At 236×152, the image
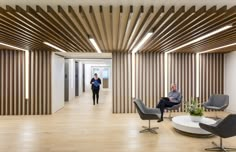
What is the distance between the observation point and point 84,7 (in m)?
3.19

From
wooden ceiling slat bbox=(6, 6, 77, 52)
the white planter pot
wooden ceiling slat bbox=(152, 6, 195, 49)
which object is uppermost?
wooden ceiling slat bbox=(152, 6, 195, 49)

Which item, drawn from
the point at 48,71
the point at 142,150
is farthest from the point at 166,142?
the point at 48,71

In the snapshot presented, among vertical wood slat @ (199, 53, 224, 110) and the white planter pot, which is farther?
vertical wood slat @ (199, 53, 224, 110)

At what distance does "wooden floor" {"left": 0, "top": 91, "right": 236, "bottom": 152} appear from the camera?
441 cm

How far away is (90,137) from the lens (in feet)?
16.9

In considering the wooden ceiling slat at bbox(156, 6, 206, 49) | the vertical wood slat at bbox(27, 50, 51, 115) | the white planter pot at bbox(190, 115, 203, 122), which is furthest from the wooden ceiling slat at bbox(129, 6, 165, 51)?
the vertical wood slat at bbox(27, 50, 51, 115)

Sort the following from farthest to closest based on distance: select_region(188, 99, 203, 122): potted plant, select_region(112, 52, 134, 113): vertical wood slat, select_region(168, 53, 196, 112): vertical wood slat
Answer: select_region(168, 53, 196, 112): vertical wood slat < select_region(112, 52, 134, 113): vertical wood slat < select_region(188, 99, 203, 122): potted plant

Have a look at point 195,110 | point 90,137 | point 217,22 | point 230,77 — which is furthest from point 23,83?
point 230,77

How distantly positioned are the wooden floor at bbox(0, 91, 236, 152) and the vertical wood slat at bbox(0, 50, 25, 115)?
2.94 ft

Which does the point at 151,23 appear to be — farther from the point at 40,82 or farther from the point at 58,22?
the point at 40,82

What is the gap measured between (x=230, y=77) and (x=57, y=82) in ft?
24.3

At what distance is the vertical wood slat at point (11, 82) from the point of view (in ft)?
25.9

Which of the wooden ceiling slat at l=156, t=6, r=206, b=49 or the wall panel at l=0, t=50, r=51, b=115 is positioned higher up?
the wooden ceiling slat at l=156, t=6, r=206, b=49

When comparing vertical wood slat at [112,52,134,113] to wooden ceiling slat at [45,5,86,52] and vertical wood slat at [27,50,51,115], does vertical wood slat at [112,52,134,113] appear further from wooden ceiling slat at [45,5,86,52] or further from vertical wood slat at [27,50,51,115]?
wooden ceiling slat at [45,5,86,52]
